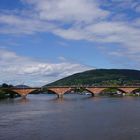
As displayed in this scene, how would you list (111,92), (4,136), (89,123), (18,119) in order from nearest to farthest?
(4,136)
(89,123)
(18,119)
(111,92)

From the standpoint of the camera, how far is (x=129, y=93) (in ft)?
480

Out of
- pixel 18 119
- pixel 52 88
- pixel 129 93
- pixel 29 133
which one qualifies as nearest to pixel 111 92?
pixel 129 93

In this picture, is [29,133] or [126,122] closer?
[29,133]

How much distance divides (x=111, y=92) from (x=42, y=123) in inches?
5219

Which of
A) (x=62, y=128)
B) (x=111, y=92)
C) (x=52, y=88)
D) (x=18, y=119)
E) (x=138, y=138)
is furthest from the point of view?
(x=111, y=92)

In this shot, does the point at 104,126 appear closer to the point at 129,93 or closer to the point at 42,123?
the point at 42,123

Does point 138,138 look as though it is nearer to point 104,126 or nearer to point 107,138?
point 107,138

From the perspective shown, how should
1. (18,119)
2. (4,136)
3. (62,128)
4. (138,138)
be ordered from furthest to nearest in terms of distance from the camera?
(18,119)
(62,128)
(4,136)
(138,138)

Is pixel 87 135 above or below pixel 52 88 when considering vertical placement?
below

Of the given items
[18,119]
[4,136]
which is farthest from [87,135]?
[18,119]

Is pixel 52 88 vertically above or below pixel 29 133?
above

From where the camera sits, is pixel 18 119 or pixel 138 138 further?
pixel 18 119

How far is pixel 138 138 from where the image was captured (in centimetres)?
3966

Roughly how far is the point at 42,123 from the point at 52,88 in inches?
3454
